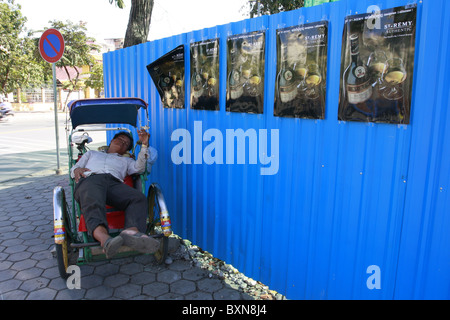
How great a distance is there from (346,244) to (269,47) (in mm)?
1759

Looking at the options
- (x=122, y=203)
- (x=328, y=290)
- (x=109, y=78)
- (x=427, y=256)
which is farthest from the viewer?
(x=109, y=78)

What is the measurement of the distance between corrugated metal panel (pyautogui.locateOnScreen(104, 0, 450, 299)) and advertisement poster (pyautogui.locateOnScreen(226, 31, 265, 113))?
7cm

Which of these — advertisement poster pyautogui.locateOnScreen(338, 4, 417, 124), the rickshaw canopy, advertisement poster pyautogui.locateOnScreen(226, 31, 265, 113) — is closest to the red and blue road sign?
the rickshaw canopy

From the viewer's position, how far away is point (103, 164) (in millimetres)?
3977

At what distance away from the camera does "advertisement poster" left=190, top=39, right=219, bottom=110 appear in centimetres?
361

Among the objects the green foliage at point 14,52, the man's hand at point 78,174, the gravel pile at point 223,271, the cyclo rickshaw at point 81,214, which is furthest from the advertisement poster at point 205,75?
the green foliage at point 14,52

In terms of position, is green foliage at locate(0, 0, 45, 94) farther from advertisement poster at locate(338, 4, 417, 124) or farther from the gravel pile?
advertisement poster at locate(338, 4, 417, 124)

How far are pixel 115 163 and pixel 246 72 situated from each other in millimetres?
1913

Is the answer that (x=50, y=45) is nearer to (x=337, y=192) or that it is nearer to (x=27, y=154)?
(x=27, y=154)

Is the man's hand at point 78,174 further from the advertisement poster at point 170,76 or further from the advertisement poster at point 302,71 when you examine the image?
the advertisement poster at point 302,71


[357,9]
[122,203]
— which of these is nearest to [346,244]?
[357,9]

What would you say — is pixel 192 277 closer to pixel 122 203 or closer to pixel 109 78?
pixel 122 203

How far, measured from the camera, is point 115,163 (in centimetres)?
406

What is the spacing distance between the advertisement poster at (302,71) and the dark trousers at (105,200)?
167 cm
